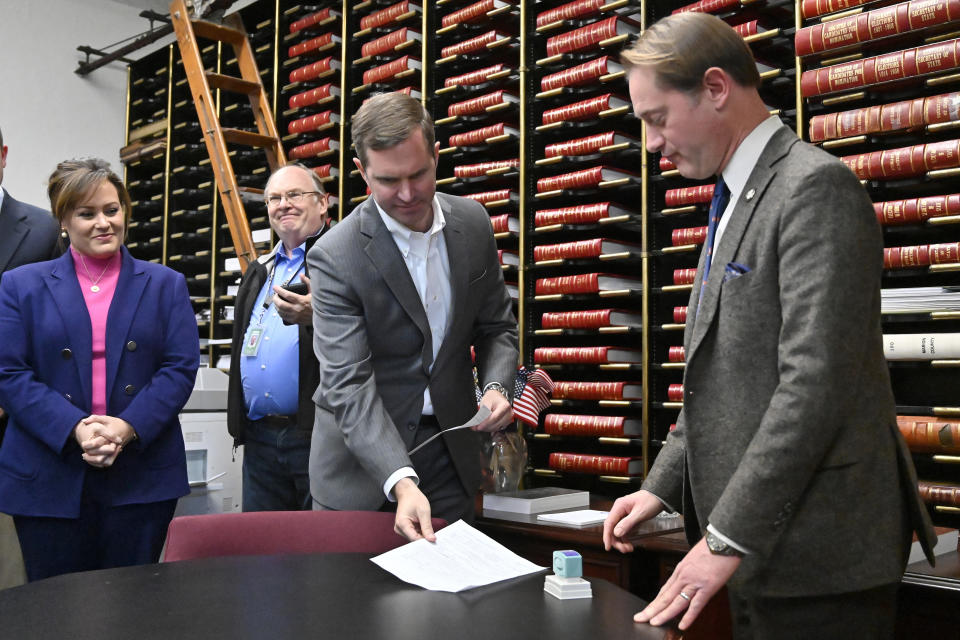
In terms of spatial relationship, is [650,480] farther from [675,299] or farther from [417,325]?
[675,299]

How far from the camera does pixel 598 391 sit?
13.4ft

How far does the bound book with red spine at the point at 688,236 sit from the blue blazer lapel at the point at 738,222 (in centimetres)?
257

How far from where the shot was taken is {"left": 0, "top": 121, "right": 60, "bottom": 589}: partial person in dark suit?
2.77 metres

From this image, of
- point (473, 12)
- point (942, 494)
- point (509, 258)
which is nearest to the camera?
point (942, 494)

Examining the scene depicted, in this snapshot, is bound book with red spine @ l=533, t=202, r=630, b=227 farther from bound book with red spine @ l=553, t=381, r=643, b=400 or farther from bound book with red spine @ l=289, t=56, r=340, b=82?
bound book with red spine @ l=289, t=56, r=340, b=82

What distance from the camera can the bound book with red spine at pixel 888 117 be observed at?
3027mm

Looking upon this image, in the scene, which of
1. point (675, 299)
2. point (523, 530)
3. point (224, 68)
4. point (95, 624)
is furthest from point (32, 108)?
point (95, 624)

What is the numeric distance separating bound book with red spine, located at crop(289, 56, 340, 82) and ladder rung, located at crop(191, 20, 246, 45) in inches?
17.0

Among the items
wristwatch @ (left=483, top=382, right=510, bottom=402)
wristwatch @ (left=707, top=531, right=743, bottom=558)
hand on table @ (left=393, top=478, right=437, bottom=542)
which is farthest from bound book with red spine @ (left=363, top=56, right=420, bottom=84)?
wristwatch @ (left=707, top=531, right=743, bottom=558)

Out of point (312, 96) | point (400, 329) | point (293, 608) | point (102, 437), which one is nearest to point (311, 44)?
point (312, 96)

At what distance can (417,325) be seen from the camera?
191 cm

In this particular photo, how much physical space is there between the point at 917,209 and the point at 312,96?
151 inches

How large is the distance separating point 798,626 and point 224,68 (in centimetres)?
633

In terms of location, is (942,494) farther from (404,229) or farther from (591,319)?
(404,229)
